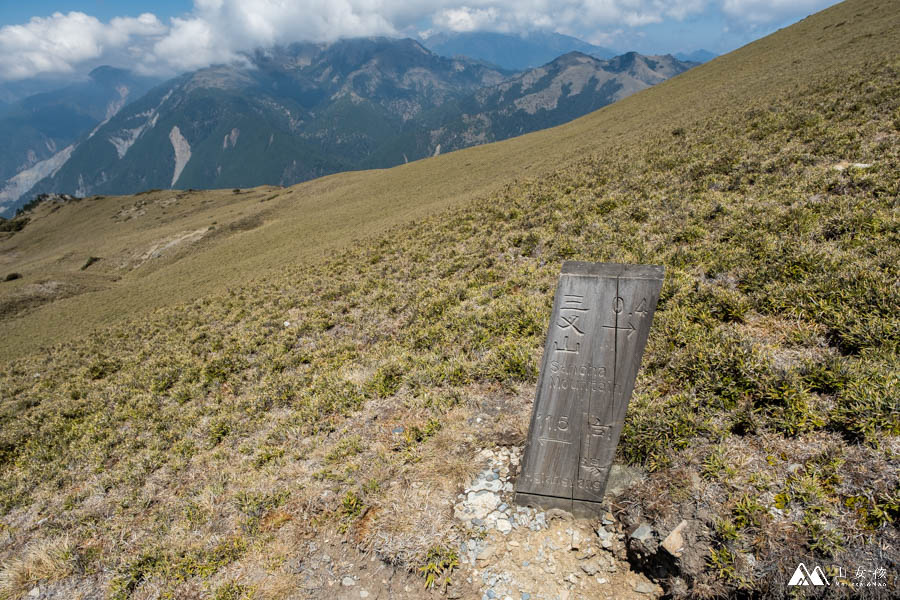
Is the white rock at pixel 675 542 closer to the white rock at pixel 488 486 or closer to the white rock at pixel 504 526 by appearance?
the white rock at pixel 504 526

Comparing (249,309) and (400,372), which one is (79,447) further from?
(400,372)

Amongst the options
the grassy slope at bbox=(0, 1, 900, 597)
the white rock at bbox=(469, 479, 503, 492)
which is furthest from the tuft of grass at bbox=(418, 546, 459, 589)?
the white rock at bbox=(469, 479, 503, 492)

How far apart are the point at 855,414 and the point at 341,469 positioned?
25.1ft

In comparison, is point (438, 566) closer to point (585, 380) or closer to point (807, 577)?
point (585, 380)

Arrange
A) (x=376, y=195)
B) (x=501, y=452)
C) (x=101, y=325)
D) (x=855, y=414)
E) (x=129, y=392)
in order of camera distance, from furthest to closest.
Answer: (x=376, y=195)
(x=101, y=325)
(x=129, y=392)
(x=501, y=452)
(x=855, y=414)

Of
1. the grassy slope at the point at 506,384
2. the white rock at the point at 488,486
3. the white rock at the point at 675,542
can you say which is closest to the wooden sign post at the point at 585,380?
the white rock at the point at 488,486

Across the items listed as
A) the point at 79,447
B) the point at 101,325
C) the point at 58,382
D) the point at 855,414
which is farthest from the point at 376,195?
the point at 855,414

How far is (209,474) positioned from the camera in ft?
27.0

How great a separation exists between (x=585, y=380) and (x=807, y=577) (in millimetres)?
2729

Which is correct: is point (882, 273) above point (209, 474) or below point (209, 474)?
above

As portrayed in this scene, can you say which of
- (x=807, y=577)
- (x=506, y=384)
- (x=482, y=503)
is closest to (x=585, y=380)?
(x=482, y=503)

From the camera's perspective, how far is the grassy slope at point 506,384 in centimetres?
467

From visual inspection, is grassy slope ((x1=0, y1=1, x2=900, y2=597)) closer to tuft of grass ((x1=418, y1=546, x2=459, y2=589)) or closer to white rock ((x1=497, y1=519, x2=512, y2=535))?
tuft of grass ((x1=418, y1=546, x2=459, y2=589))

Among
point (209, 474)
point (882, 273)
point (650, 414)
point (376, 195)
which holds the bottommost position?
point (209, 474)
